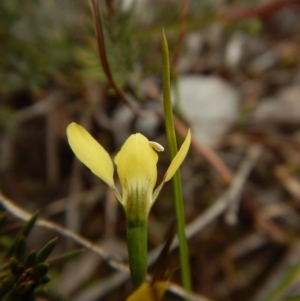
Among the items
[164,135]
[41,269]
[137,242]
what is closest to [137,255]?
[137,242]

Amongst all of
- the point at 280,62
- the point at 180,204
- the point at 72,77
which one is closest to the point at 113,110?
the point at 72,77

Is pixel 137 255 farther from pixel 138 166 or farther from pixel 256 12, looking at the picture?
pixel 256 12

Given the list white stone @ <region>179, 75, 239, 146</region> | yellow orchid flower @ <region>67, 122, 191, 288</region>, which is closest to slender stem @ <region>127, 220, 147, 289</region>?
yellow orchid flower @ <region>67, 122, 191, 288</region>

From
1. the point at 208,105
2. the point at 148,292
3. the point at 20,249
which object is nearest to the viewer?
the point at 148,292

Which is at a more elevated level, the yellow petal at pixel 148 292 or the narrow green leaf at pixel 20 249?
the narrow green leaf at pixel 20 249

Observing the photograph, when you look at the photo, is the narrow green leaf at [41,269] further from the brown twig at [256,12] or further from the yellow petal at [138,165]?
the brown twig at [256,12]

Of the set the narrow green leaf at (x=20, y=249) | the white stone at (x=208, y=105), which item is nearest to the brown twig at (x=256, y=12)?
the white stone at (x=208, y=105)

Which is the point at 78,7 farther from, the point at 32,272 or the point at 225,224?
the point at 32,272
